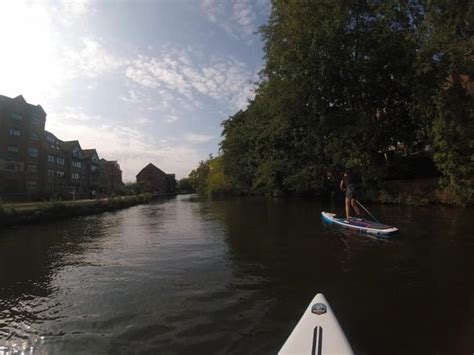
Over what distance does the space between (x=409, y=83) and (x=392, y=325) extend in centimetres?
2334

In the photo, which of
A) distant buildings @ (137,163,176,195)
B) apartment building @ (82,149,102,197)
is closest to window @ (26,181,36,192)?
apartment building @ (82,149,102,197)

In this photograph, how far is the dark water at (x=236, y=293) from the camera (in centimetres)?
493

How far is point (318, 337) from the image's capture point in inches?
158

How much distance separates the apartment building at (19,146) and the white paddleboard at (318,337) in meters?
52.0

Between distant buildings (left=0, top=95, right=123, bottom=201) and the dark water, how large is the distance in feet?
113

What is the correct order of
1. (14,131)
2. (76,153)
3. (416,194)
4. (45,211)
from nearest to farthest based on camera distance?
1. (45,211)
2. (416,194)
3. (14,131)
4. (76,153)

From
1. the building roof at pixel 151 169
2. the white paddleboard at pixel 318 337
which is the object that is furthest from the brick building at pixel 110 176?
the white paddleboard at pixel 318 337

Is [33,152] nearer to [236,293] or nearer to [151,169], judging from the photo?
[236,293]

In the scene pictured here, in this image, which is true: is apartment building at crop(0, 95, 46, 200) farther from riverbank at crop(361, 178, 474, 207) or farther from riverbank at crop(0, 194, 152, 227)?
riverbank at crop(361, 178, 474, 207)

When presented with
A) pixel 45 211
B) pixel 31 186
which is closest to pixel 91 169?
pixel 31 186

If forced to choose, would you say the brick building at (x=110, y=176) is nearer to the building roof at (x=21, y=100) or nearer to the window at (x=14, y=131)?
the building roof at (x=21, y=100)

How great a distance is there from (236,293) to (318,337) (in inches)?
126

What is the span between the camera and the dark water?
16.2 ft

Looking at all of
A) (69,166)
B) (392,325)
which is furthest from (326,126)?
(69,166)
